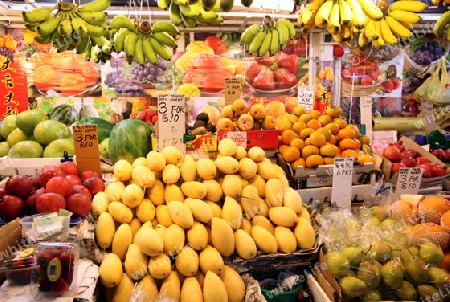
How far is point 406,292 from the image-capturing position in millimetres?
1866

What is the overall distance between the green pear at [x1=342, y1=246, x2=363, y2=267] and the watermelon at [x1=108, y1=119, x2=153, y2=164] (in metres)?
1.67

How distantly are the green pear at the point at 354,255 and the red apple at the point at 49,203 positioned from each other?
4.88 feet

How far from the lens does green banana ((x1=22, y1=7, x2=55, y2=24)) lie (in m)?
3.00

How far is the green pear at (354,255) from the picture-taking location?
1.93 metres

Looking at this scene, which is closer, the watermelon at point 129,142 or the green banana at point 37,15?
the watermelon at point 129,142

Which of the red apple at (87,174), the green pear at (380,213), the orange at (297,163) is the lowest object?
the green pear at (380,213)

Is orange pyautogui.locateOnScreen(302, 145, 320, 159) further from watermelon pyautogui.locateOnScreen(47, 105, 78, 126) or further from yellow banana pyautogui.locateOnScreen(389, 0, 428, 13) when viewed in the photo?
watermelon pyautogui.locateOnScreen(47, 105, 78, 126)

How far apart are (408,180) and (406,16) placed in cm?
165

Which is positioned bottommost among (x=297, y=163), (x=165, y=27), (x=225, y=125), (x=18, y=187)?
(x=297, y=163)

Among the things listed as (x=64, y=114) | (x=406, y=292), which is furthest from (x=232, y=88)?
(x=64, y=114)

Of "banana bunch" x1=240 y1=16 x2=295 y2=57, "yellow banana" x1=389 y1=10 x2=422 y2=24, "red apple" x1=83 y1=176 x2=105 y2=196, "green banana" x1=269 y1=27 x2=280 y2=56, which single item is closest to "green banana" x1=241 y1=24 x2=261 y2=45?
"banana bunch" x1=240 y1=16 x2=295 y2=57

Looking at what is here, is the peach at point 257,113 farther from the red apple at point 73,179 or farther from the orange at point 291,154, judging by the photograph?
the red apple at point 73,179

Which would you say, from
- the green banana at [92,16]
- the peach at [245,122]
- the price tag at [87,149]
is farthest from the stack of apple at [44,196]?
the green banana at [92,16]

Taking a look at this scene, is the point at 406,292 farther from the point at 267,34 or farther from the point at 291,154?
the point at 267,34
